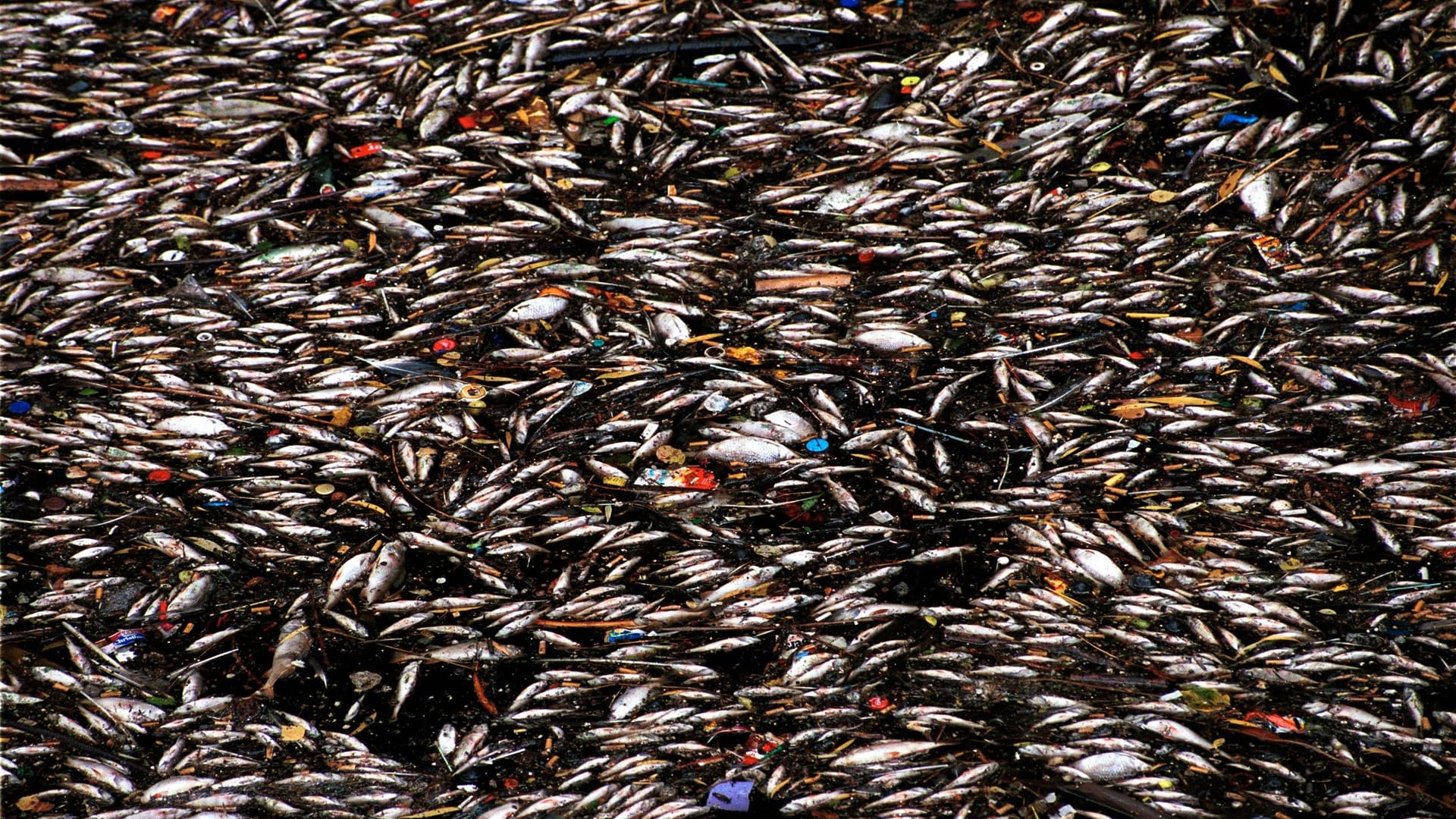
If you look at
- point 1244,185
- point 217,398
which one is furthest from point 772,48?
point 217,398

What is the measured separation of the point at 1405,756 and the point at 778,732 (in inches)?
75.9

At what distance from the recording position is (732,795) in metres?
3.52

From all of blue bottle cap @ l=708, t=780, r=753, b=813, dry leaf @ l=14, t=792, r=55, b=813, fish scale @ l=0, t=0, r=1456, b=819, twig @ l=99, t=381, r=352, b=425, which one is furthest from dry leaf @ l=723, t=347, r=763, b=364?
dry leaf @ l=14, t=792, r=55, b=813

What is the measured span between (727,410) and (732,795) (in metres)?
1.76

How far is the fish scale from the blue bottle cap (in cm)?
2

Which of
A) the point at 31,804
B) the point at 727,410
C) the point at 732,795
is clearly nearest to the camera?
the point at 732,795

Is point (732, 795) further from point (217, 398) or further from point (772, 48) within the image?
point (772, 48)

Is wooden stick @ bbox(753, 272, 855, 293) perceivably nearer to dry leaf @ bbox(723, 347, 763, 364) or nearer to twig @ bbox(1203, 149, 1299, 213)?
dry leaf @ bbox(723, 347, 763, 364)

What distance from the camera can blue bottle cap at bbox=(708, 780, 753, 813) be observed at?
3.51m

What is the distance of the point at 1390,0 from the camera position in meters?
5.95

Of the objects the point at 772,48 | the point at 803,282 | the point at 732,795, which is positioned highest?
the point at 772,48

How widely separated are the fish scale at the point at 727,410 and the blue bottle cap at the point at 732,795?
2 cm

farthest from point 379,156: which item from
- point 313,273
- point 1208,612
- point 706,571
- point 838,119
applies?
point 1208,612

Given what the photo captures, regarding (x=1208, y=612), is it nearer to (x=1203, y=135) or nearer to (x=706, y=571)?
(x=706, y=571)
